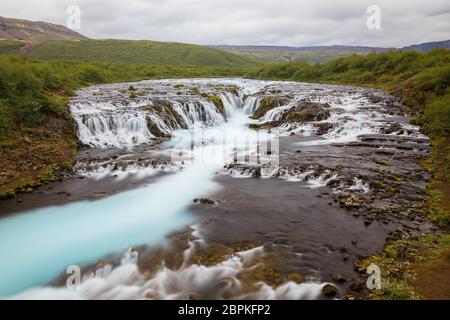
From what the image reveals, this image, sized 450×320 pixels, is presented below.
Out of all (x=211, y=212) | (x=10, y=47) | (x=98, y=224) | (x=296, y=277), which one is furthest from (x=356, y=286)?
(x=10, y=47)

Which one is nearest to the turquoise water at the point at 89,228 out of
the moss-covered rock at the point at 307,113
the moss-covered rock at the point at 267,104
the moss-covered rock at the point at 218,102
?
the moss-covered rock at the point at 307,113

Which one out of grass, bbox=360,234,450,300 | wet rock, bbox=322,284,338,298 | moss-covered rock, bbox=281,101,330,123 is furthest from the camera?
moss-covered rock, bbox=281,101,330,123

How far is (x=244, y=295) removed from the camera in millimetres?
8312

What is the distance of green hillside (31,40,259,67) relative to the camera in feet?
465

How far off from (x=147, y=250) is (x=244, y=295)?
3594 mm

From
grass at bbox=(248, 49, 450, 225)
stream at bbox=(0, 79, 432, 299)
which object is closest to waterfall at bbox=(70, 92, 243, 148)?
stream at bbox=(0, 79, 432, 299)

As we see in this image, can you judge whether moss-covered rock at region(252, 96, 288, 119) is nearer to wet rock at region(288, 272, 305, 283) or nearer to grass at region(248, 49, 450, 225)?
grass at region(248, 49, 450, 225)

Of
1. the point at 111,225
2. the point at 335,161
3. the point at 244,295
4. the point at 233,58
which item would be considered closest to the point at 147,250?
the point at 111,225

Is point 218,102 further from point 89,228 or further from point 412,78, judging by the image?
point 89,228

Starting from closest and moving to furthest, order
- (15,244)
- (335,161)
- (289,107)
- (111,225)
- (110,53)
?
(15,244) → (111,225) → (335,161) → (289,107) → (110,53)

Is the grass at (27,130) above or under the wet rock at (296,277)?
above

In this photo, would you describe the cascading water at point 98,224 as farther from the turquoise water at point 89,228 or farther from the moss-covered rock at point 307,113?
the moss-covered rock at point 307,113

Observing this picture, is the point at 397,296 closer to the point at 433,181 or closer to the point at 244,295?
the point at 244,295

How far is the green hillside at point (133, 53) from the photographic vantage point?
5576 inches
